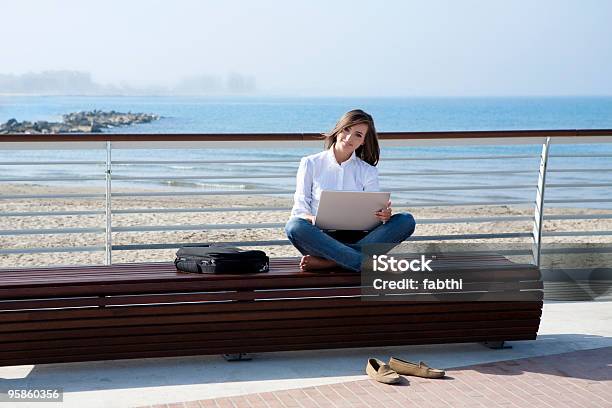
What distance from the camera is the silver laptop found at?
5.48m

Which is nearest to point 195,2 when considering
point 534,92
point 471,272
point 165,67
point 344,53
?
point 165,67

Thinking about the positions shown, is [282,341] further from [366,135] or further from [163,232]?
[163,232]

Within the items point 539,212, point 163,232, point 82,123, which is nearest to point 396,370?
point 539,212

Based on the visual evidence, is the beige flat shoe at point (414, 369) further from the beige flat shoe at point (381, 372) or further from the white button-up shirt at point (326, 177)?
the white button-up shirt at point (326, 177)

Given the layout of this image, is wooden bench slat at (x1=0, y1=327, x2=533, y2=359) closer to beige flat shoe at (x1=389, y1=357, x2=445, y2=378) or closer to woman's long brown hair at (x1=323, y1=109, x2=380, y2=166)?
beige flat shoe at (x1=389, y1=357, x2=445, y2=378)

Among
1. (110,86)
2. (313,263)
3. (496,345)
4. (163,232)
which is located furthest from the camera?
(110,86)

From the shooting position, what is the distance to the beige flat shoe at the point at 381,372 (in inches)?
195

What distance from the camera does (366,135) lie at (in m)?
5.83

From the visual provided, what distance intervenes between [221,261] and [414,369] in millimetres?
1127

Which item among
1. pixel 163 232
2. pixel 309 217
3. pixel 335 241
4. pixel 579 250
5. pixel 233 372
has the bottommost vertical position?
pixel 163 232

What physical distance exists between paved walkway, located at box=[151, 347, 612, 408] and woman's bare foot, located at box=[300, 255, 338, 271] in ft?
2.33

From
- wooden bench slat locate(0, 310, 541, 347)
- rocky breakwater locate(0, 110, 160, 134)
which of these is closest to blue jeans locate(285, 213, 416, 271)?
wooden bench slat locate(0, 310, 541, 347)

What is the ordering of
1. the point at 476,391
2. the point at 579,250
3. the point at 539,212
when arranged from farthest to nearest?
the point at 579,250
the point at 539,212
the point at 476,391

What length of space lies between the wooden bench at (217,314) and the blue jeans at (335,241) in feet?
0.32
